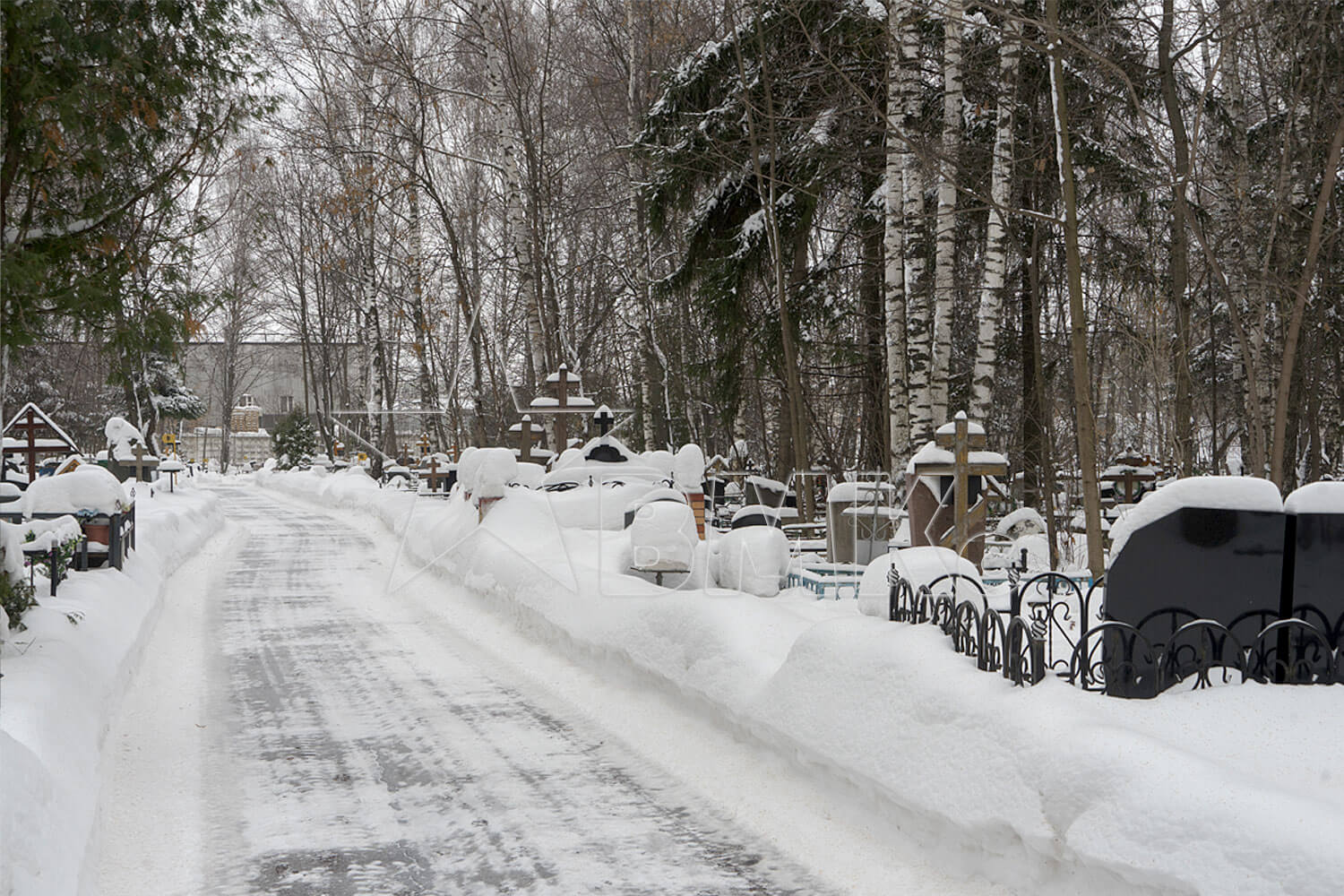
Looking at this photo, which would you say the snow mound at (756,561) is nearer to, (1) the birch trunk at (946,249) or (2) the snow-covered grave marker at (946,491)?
(2) the snow-covered grave marker at (946,491)

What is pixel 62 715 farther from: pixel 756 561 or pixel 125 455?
pixel 125 455

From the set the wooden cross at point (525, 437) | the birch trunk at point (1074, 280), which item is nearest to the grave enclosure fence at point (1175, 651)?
the birch trunk at point (1074, 280)

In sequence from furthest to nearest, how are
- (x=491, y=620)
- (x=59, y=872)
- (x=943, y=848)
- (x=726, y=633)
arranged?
(x=491, y=620) < (x=726, y=633) < (x=943, y=848) < (x=59, y=872)

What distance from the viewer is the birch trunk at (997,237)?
38.7 feet

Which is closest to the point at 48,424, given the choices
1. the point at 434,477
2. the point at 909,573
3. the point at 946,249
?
the point at 434,477

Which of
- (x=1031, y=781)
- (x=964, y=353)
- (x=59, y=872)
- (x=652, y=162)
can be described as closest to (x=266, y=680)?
(x=59, y=872)

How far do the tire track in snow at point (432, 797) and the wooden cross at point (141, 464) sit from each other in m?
24.5

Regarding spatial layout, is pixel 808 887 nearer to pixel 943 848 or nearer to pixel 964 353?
pixel 943 848

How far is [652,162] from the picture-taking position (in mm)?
18344

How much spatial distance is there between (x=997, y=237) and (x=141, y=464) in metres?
27.2

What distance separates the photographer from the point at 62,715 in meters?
6.29

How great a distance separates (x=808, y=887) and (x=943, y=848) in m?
0.60

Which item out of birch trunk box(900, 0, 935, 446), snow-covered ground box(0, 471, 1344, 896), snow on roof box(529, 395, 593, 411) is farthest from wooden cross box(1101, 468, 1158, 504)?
snow-covered ground box(0, 471, 1344, 896)

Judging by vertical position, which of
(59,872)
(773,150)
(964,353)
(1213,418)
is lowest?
(59,872)
